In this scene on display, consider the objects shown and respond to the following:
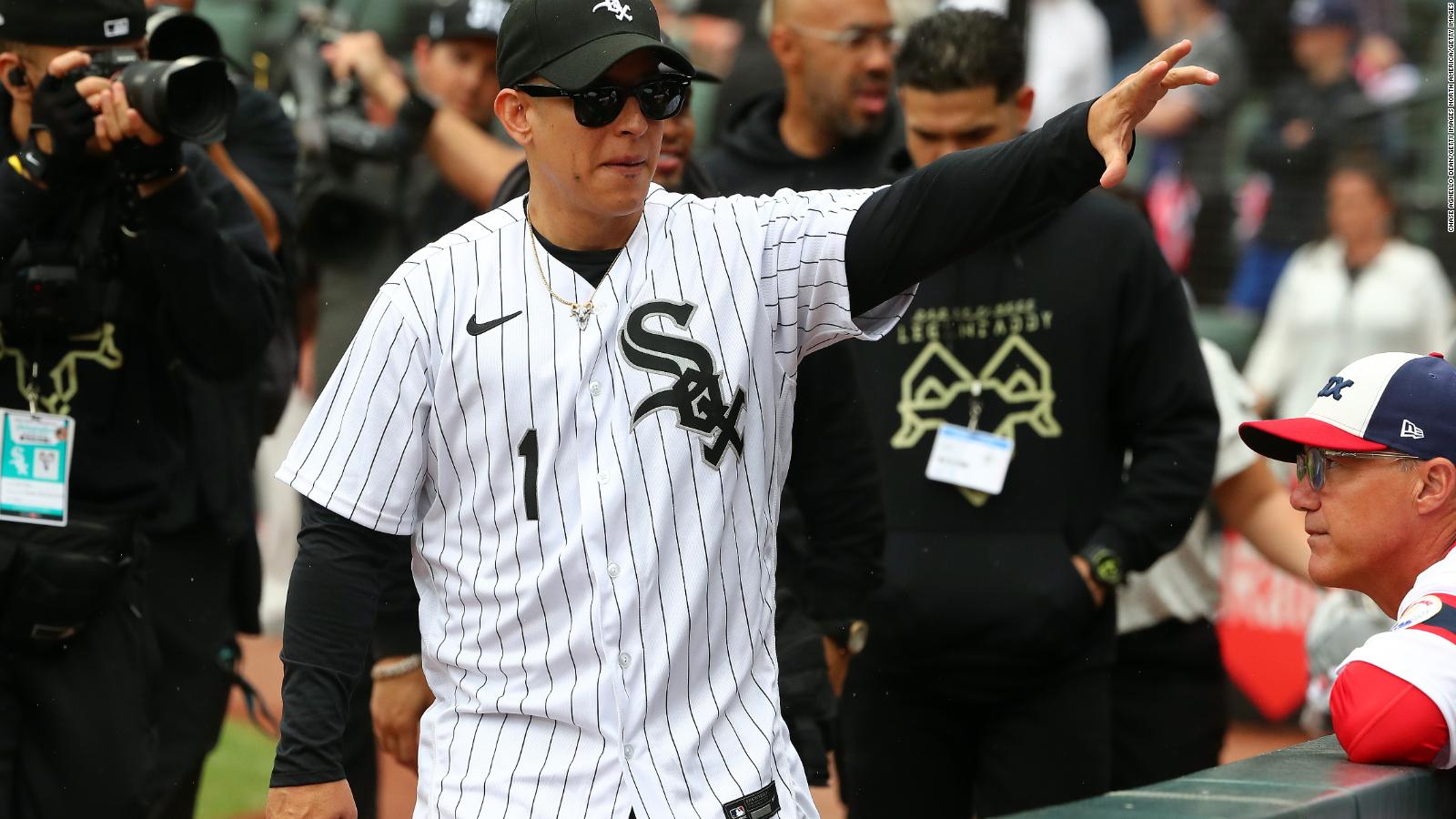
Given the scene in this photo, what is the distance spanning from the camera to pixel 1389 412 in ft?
11.3

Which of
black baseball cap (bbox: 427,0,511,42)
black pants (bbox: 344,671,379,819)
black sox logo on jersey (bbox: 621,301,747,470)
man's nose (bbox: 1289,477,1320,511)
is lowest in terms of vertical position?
black pants (bbox: 344,671,379,819)

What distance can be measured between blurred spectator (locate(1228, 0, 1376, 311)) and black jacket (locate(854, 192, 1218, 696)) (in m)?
5.00

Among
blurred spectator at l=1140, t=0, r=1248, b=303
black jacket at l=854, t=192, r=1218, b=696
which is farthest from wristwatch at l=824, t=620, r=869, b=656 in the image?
blurred spectator at l=1140, t=0, r=1248, b=303

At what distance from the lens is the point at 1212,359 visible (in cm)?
567

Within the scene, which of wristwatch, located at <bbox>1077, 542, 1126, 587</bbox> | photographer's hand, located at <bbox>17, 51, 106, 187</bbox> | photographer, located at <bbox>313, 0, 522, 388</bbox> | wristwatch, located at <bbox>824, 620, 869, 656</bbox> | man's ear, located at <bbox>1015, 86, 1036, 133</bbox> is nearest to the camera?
photographer's hand, located at <bbox>17, 51, 106, 187</bbox>

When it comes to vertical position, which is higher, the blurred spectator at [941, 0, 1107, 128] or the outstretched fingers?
the blurred spectator at [941, 0, 1107, 128]

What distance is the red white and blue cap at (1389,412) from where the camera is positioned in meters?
3.43

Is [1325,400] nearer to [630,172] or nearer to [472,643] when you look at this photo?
[630,172]

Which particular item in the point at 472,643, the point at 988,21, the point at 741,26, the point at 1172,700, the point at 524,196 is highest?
the point at 741,26

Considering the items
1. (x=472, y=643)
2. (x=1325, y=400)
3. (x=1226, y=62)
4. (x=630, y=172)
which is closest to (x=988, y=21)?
(x=1325, y=400)

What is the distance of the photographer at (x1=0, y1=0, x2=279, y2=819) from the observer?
13.7 feet

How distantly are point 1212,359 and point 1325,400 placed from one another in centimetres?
217

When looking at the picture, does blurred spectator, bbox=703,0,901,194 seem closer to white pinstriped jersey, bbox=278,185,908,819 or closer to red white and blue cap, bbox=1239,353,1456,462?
red white and blue cap, bbox=1239,353,1456,462

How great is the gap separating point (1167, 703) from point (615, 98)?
297cm
